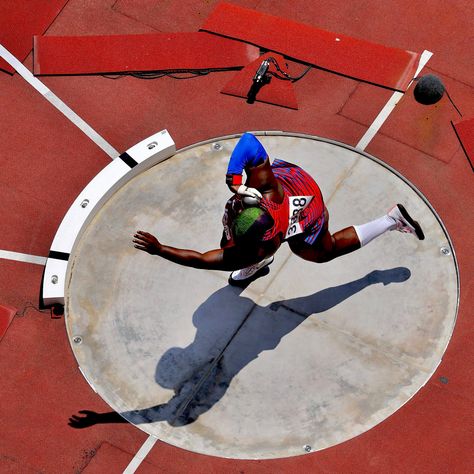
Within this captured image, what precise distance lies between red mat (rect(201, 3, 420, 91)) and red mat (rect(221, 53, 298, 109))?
0.37 metres

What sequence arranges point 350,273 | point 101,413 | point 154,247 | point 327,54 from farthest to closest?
point 327,54 → point 350,273 → point 101,413 → point 154,247

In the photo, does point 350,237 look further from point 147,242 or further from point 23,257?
point 23,257

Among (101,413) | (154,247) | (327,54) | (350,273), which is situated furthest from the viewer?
(327,54)

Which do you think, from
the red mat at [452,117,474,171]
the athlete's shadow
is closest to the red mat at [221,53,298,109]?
the red mat at [452,117,474,171]

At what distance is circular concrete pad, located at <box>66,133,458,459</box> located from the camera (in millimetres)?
Result: 8812

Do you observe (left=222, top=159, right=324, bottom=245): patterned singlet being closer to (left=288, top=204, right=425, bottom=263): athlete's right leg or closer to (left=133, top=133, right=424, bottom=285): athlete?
(left=133, top=133, right=424, bottom=285): athlete

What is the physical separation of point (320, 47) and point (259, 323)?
4.46 m

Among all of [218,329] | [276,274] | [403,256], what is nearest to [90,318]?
[218,329]

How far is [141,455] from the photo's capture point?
8.60 meters

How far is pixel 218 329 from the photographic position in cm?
928

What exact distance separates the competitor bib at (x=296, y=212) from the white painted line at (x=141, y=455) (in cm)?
301

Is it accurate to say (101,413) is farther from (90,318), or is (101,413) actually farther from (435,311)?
(435,311)

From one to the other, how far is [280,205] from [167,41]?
4.55 meters

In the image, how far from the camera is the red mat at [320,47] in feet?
35.6
